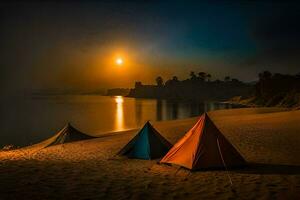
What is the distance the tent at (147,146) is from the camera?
15.7 m

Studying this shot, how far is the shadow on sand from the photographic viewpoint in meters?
11.4

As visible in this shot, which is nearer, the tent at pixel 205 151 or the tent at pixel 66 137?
the tent at pixel 205 151

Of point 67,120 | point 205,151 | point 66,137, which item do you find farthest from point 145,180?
point 67,120

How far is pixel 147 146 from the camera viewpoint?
15.9m

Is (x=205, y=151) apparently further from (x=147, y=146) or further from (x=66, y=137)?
(x=66, y=137)

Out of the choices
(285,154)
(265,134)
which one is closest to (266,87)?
(265,134)

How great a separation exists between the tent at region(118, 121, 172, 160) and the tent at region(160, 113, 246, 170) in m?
2.83

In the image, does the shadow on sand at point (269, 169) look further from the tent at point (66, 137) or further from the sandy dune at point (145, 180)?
the tent at point (66, 137)

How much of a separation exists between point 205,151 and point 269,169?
8.69 ft

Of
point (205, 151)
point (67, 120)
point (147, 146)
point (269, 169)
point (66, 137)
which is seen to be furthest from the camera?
point (67, 120)

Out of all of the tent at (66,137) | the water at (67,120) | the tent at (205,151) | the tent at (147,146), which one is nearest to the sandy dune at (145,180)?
the tent at (205,151)

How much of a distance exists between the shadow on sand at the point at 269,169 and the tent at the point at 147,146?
16.1ft

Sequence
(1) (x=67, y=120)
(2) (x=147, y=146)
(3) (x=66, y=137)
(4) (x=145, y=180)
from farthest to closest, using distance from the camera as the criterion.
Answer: (1) (x=67, y=120) → (3) (x=66, y=137) → (2) (x=147, y=146) → (4) (x=145, y=180)

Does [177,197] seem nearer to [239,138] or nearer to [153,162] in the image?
[153,162]
